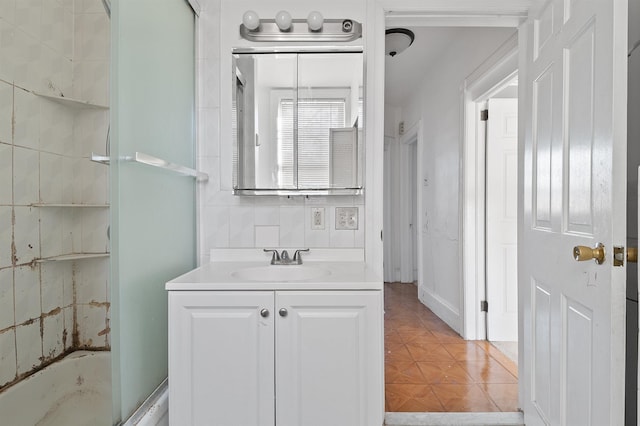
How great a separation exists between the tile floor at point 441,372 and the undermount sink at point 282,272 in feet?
2.83

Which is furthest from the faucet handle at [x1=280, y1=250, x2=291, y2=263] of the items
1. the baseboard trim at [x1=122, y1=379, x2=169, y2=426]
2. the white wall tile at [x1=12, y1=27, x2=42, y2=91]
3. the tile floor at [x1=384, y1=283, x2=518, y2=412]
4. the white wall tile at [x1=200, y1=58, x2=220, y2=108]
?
the white wall tile at [x1=12, y1=27, x2=42, y2=91]

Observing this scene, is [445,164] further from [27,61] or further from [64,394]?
[64,394]

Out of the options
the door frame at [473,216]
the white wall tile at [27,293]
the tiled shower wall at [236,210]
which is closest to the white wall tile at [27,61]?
the tiled shower wall at [236,210]

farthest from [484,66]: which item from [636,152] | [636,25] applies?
[636,152]

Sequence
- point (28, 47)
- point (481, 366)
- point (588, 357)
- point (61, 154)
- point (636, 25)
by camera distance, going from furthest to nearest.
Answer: point (481, 366) < point (61, 154) < point (28, 47) < point (636, 25) < point (588, 357)

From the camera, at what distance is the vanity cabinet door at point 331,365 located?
1329mm

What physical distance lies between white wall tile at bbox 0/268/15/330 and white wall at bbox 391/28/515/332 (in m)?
2.94

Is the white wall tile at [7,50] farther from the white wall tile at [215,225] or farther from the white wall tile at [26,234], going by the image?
the white wall tile at [215,225]

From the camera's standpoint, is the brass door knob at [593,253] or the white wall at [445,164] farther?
the white wall at [445,164]

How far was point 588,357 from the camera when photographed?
117 cm

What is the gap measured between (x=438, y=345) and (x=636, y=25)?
7.52 ft

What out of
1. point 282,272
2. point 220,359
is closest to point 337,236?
point 282,272

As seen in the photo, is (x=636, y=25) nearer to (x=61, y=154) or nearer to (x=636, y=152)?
(x=636, y=152)

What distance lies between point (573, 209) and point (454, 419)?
1.17 meters
